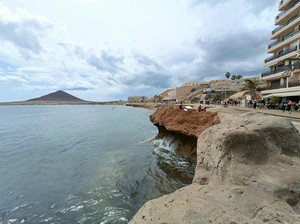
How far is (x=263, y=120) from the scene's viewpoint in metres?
4.92

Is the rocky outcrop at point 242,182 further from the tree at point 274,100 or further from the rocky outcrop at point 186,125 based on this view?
the tree at point 274,100

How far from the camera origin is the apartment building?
84.3 ft

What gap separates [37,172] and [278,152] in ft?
36.4

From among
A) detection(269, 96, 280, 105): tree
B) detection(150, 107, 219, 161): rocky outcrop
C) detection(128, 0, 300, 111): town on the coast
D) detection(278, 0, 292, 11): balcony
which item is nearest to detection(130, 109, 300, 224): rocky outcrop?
detection(150, 107, 219, 161): rocky outcrop

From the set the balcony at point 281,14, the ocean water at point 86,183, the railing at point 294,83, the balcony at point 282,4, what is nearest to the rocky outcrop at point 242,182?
the ocean water at point 86,183

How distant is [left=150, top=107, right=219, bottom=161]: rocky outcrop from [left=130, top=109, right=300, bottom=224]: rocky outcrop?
4281mm

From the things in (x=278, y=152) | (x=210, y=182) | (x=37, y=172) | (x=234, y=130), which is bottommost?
(x=37, y=172)

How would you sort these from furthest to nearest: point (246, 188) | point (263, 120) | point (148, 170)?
point (148, 170)
point (263, 120)
point (246, 188)

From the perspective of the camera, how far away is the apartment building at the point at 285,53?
2569 centimetres

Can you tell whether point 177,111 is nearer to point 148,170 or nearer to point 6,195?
point 148,170

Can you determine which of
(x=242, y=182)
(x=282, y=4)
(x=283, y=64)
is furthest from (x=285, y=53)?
(x=242, y=182)

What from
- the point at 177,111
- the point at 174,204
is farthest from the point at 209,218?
the point at 177,111

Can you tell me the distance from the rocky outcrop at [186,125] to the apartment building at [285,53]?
69.5 ft

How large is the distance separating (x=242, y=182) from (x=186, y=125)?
21.9 ft
